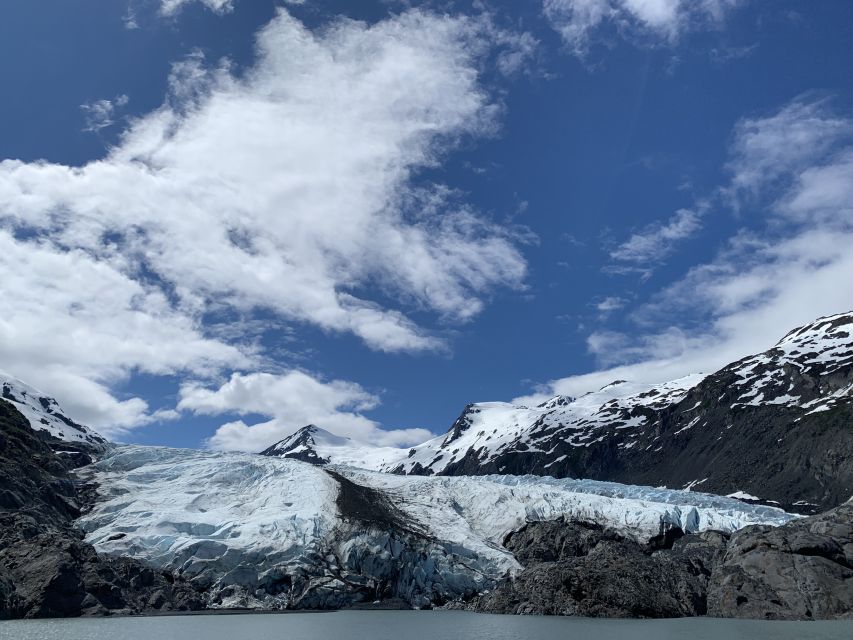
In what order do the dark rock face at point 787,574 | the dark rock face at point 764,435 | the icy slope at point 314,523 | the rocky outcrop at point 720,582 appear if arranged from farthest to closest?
the dark rock face at point 764,435, the icy slope at point 314,523, the rocky outcrop at point 720,582, the dark rock face at point 787,574

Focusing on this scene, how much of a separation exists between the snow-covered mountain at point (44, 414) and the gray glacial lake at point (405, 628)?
71.8 m

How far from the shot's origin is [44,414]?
389 ft

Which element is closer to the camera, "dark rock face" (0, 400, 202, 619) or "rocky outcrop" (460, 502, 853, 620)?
"rocky outcrop" (460, 502, 853, 620)

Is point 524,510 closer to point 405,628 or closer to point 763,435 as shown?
point 405,628

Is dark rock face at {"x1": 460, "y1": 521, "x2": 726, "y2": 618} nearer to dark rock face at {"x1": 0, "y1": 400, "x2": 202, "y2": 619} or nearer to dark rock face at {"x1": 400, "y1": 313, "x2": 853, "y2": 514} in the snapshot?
dark rock face at {"x1": 0, "y1": 400, "x2": 202, "y2": 619}

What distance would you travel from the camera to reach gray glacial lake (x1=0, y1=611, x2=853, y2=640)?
35.9 meters

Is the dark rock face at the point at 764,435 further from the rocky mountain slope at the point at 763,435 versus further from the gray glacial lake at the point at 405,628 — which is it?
the gray glacial lake at the point at 405,628

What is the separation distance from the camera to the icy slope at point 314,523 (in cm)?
6000

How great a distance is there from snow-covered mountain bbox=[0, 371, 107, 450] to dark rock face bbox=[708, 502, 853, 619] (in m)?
93.9

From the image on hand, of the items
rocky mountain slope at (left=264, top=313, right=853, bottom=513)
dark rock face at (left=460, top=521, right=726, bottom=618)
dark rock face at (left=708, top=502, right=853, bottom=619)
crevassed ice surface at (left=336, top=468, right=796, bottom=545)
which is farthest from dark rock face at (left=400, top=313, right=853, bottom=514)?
dark rock face at (left=460, top=521, right=726, bottom=618)

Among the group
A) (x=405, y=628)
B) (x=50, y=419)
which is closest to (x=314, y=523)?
(x=405, y=628)

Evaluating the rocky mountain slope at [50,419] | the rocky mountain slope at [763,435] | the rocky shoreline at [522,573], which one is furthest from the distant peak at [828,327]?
→ the rocky mountain slope at [50,419]

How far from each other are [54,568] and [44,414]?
78.3 meters

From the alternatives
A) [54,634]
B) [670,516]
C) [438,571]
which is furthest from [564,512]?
[54,634]
